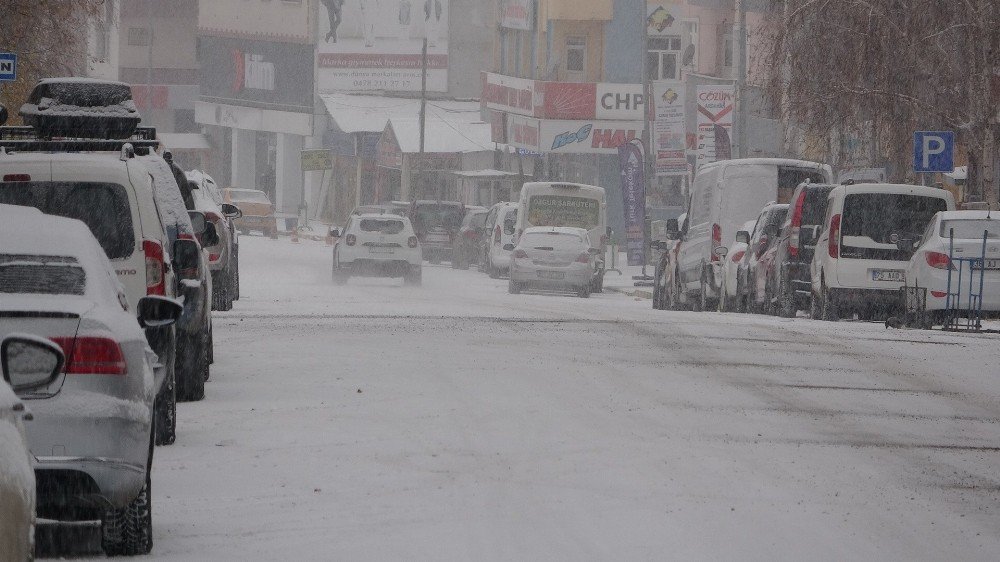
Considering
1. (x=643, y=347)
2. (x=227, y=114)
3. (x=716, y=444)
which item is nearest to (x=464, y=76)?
(x=227, y=114)

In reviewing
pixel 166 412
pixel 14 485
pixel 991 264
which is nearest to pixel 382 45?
pixel 991 264

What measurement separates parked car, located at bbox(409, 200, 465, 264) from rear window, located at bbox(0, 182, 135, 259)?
141 ft

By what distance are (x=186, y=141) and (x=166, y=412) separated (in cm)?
8878

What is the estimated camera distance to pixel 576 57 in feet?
220

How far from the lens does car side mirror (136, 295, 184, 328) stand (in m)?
8.34

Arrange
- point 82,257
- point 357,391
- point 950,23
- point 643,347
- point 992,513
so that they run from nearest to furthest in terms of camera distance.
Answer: point 82,257 < point 992,513 < point 357,391 < point 643,347 < point 950,23

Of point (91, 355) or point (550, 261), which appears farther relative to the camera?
point (550, 261)

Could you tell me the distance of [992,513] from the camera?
9.05 meters

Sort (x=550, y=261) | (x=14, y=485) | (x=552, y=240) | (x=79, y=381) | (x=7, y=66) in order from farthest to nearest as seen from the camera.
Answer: (x=552, y=240), (x=550, y=261), (x=7, y=66), (x=79, y=381), (x=14, y=485)

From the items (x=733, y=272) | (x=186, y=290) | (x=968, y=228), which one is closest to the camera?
(x=186, y=290)

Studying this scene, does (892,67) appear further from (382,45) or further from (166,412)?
(382,45)

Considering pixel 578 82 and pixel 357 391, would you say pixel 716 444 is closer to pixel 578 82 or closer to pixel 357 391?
pixel 357 391

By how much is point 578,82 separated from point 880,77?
36081mm

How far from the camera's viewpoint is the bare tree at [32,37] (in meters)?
24.7
